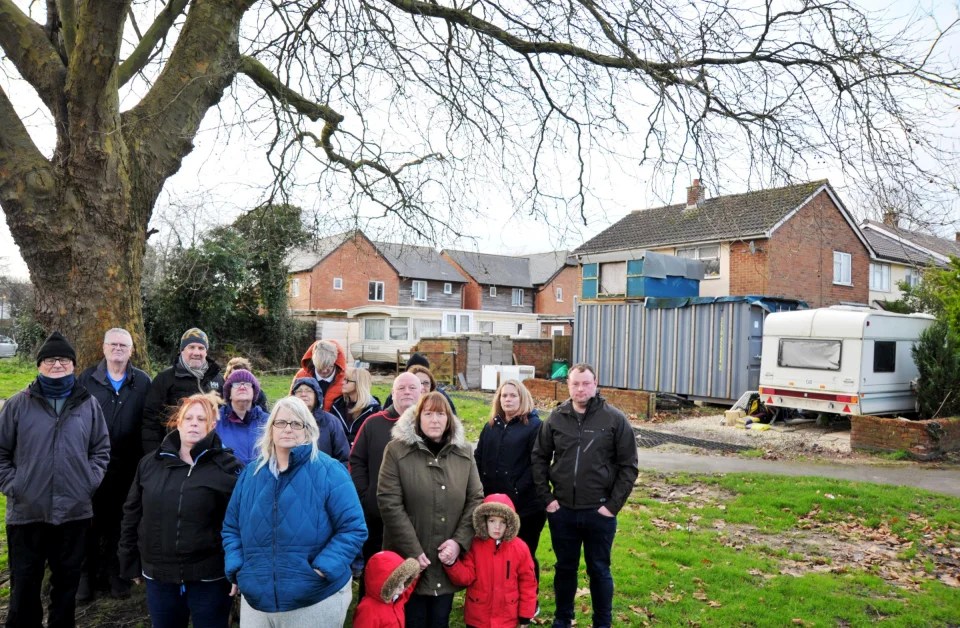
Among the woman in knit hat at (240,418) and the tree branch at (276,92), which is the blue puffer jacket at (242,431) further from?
the tree branch at (276,92)

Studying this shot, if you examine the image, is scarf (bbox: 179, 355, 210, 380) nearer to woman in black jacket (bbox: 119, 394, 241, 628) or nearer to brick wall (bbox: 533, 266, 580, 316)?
woman in black jacket (bbox: 119, 394, 241, 628)

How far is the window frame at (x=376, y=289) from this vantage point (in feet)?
140

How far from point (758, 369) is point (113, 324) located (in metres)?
15.3

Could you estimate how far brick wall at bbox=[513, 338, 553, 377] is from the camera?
992 inches

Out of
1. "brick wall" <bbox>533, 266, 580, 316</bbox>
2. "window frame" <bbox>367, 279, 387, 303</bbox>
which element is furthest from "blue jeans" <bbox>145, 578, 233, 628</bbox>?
"brick wall" <bbox>533, 266, 580, 316</bbox>

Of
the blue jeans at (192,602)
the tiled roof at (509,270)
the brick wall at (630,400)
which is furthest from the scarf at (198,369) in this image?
the tiled roof at (509,270)

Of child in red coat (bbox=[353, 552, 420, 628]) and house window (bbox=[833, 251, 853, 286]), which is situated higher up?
house window (bbox=[833, 251, 853, 286])

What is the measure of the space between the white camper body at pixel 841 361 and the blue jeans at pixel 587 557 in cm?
1127

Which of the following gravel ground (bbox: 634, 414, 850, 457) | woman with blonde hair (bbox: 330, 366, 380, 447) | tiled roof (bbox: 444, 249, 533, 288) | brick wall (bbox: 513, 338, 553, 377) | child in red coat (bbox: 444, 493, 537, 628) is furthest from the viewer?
tiled roof (bbox: 444, 249, 533, 288)

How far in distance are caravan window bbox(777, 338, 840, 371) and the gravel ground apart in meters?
1.36

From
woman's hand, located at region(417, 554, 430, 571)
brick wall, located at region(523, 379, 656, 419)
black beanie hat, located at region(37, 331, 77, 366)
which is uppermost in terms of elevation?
black beanie hat, located at region(37, 331, 77, 366)

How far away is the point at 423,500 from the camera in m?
4.07

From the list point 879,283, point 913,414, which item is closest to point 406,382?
point 913,414

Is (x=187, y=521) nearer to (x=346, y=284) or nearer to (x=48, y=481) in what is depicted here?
(x=48, y=481)
